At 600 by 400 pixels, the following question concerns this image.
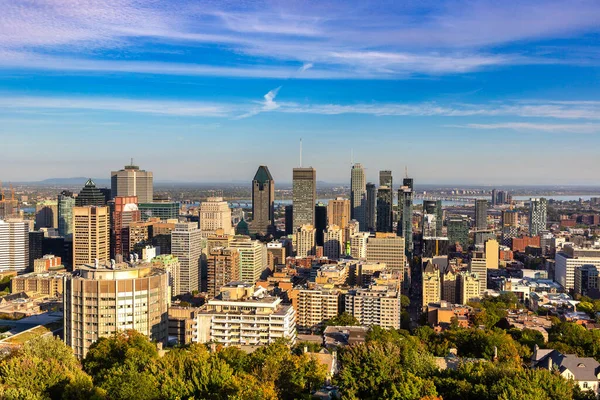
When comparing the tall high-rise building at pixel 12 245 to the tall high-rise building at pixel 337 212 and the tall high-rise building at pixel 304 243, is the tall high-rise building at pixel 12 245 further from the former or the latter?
the tall high-rise building at pixel 337 212

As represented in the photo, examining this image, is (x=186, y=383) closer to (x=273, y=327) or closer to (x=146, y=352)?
(x=146, y=352)

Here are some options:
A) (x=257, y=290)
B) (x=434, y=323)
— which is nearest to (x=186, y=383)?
(x=257, y=290)

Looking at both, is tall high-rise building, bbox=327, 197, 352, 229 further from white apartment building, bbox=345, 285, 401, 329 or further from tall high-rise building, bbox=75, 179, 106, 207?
white apartment building, bbox=345, 285, 401, 329

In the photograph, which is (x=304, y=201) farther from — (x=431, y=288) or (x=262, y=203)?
(x=431, y=288)

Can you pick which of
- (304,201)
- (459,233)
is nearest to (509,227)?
(459,233)

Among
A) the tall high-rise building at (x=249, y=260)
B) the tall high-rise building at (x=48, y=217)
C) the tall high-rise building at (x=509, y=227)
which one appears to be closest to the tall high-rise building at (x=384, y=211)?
the tall high-rise building at (x=509, y=227)

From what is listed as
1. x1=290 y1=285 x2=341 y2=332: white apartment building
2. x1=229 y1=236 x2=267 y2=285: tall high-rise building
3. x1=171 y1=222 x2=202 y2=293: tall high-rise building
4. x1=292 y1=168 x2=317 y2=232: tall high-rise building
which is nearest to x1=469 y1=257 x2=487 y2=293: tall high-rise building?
x1=229 y1=236 x2=267 y2=285: tall high-rise building

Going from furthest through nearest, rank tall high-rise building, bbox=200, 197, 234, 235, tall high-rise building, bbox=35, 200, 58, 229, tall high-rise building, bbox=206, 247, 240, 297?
tall high-rise building, bbox=35, 200, 58, 229 → tall high-rise building, bbox=200, 197, 234, 235 → tall high-rise building, bbox=206, 247, 240, 297
